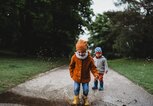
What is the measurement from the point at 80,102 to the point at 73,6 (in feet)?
95.1

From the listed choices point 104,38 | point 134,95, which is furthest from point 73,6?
point 104,38

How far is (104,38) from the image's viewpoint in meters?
68.9

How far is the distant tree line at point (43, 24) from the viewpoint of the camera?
3134 cm

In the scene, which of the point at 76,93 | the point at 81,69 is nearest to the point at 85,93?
the point at 76,93

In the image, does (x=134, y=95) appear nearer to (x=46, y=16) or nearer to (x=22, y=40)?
(x=46, y=16)

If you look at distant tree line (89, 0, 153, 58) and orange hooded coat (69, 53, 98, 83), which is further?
distant tree line (89, 0, 153, 58)

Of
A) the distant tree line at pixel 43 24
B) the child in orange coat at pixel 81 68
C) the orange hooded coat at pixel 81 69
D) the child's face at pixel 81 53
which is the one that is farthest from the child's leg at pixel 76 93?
the distant tree line at pixel 43 24

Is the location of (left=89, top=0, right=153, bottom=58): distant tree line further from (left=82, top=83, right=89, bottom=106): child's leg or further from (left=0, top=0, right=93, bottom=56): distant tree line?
(left=82, top=83, right=89, bottom=106): child's leg

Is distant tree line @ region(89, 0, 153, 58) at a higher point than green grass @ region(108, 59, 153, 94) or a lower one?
higher

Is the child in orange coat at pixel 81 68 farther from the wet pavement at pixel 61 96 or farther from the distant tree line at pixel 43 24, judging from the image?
the distant tree line at pixel 43 24

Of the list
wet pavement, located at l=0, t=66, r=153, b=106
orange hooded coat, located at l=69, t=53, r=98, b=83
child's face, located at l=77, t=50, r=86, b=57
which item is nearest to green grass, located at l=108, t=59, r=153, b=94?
wet pavement, located at l=0, t=66, r=153, b=106

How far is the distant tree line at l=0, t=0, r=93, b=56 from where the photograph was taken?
3134 cm

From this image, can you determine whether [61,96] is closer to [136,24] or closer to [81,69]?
[81,69]

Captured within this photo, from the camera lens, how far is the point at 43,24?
32562 mm
